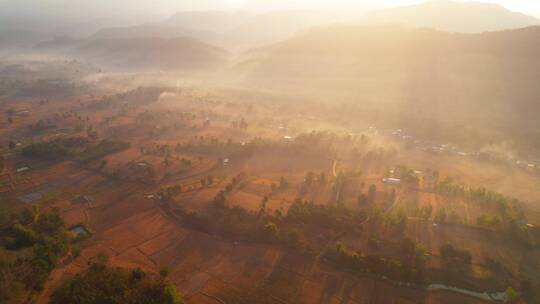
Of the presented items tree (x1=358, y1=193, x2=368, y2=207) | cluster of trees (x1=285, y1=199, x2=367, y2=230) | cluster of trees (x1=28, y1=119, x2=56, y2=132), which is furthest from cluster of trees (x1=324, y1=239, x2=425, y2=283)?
cluster of trees (x1=28, y1=119, x2=56, y2=132)

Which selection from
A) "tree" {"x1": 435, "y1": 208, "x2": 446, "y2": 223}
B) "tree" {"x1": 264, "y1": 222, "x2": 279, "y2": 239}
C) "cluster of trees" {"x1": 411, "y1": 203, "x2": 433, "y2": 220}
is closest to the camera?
"tree" {"x1": 264, "y1": 222, "x2": 279, "y2": 239}

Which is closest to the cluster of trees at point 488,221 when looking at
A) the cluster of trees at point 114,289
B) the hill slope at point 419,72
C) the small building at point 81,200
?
the cluster of trees at point 114,289

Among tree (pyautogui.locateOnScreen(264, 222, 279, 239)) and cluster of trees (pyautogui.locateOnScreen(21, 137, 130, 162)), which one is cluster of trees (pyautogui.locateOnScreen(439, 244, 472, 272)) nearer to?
tree (pyautogui.locateOnScreen(264, 222, 279, 239))

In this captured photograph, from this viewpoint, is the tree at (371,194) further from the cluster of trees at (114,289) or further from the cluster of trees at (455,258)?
the cluster of trees at (114,289)

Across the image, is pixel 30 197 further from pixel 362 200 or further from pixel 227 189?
pixel 362 200

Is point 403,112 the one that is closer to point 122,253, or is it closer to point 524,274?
point 524,274

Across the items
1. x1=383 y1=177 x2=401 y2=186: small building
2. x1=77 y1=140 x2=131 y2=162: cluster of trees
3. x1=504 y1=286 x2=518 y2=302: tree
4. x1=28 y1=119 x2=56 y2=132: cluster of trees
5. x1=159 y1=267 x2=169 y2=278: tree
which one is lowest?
x1=504 y1=286 x2=518 y2=302: tree
